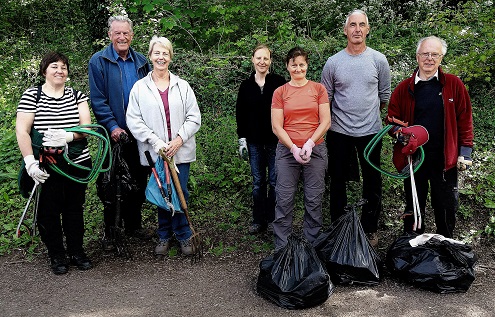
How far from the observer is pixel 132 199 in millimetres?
4906

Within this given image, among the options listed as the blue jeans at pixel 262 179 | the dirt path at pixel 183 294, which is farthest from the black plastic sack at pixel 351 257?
the blue jeans at pixel 262 179

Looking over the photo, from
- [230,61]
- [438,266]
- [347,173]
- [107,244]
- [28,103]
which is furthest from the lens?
[230,61]

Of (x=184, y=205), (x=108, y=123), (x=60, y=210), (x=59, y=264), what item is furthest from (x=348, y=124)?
(x=59, y=264)

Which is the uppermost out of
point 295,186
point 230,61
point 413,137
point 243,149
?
point 230,61

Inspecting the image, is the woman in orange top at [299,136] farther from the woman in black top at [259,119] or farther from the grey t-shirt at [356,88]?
the woman in black top at [259,119]

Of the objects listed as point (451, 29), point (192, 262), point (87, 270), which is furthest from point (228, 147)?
point (451, 29)

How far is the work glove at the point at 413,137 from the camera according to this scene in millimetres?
4035

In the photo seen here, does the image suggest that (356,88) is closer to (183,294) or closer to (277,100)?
(277,100)

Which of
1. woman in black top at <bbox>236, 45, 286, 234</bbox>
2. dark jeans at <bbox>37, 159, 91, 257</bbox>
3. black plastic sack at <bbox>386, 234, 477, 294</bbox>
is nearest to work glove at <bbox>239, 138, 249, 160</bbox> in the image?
woman in black top at <bbox>236, 45, 286, 234</bbox>

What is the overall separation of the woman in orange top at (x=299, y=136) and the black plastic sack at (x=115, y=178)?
135 centimetres

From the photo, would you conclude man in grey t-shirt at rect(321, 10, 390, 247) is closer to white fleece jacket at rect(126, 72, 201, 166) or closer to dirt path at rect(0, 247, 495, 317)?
dirt path at rect(0, 247, 495, 317)

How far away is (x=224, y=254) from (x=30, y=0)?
10254 millimetres

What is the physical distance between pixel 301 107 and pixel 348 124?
0.53 meters

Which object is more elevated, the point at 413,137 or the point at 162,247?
Answer: the point at 413,137
